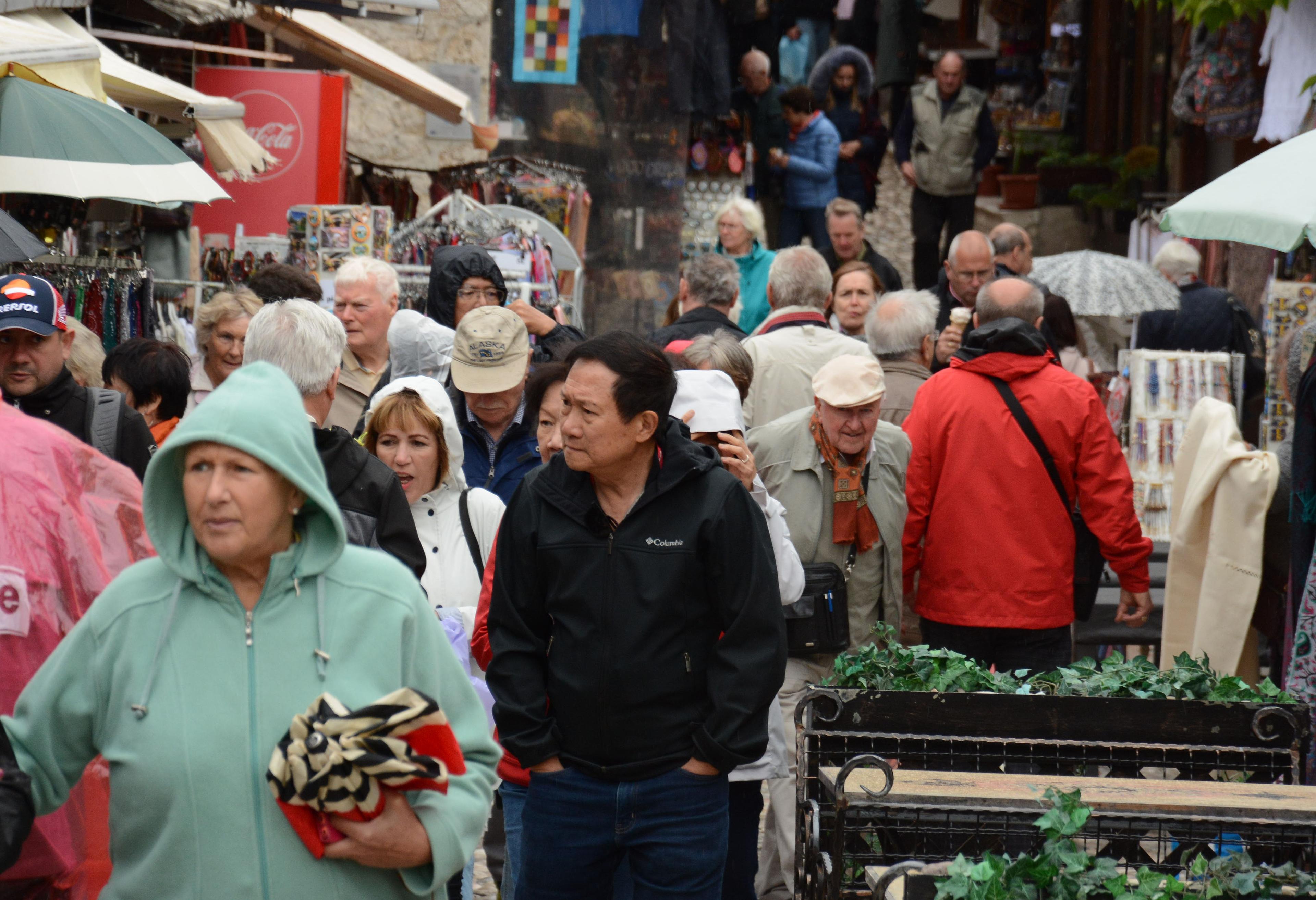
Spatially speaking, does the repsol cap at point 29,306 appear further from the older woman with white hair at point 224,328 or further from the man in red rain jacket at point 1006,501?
the man in red rain jacket at point 1006,501

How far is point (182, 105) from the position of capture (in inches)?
327

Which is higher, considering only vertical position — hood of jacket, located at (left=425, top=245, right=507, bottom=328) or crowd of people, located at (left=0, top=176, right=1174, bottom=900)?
hood of jacket, located at (left=425, top=245, right=507, bottom=328)

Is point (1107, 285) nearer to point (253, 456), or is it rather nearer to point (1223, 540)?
point (1223, 540)

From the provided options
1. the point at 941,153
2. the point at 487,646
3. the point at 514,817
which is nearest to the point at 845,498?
the point at 487,646

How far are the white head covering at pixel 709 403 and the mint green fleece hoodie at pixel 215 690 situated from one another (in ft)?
7.22

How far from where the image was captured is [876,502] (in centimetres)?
540

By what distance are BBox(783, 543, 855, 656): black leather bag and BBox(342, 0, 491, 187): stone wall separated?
37.6 ft

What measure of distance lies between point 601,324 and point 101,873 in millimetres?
10662

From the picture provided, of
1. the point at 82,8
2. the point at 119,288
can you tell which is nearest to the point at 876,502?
the point at 119,288

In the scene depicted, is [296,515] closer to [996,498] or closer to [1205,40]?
[996,498]

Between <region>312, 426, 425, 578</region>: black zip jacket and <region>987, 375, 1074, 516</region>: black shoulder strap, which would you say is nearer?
<region>312, 426, 425, 578</region>: black zip jacket

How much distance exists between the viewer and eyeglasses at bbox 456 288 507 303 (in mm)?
6707

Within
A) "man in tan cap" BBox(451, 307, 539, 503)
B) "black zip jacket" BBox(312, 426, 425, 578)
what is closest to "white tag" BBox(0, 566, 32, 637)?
"black zip jacket" BBox(312, 426, 425, 578)

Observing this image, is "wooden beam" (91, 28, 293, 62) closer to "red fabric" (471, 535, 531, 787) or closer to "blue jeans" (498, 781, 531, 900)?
"red fabric" (471, 535, 531, 787)
